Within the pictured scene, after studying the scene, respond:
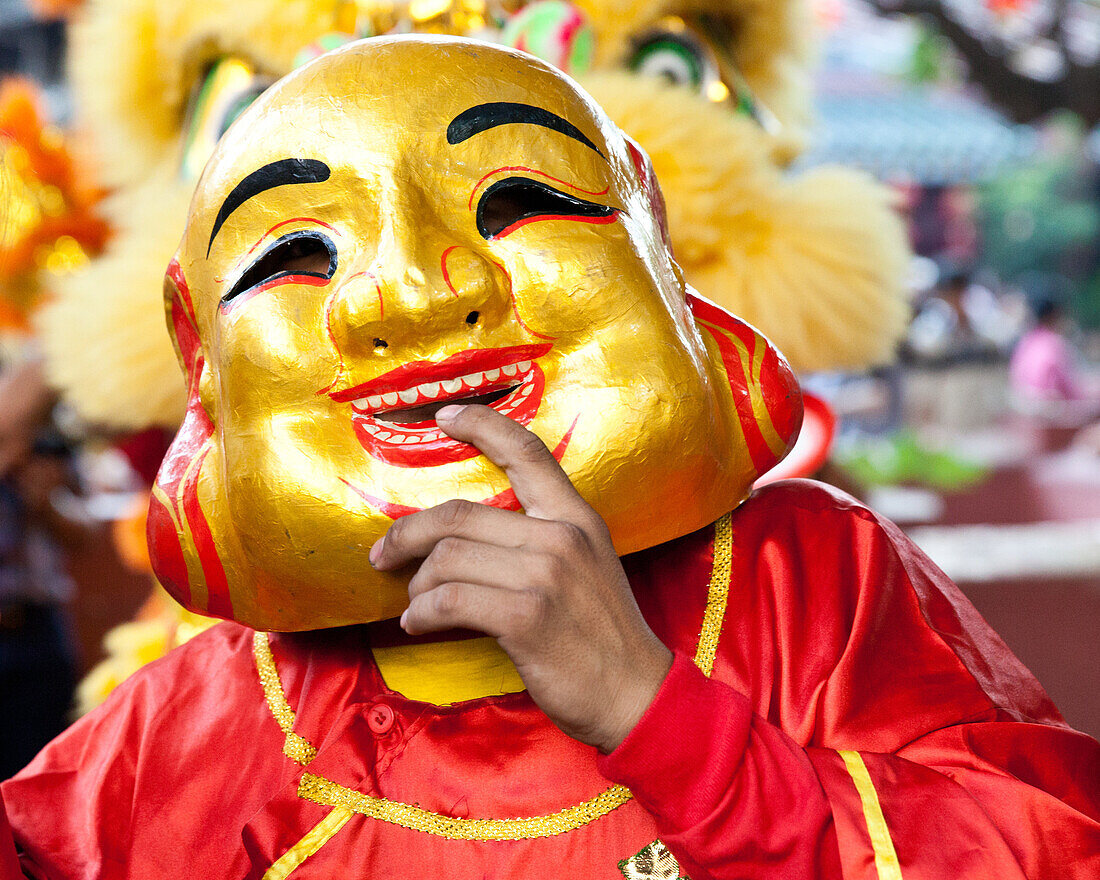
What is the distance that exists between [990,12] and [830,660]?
694cm

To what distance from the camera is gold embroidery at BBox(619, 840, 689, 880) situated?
937 mm

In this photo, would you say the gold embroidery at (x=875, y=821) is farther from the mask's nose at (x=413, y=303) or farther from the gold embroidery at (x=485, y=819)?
the mask's nose at (x=413, y=303)

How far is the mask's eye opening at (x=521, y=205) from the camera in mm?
→ 960

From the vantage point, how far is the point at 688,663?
0.88m

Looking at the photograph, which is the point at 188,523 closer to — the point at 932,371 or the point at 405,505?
the point at 405,505

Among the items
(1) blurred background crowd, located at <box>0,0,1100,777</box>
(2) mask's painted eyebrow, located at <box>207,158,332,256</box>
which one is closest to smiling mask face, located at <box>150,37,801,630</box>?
(2) mask's painted eyebrow, located at <box>207,158,332,256</box>

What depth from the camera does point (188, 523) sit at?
102 cm

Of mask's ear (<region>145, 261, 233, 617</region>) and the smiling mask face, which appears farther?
mask's ear (<region>145, 261, 233, 617</region>)

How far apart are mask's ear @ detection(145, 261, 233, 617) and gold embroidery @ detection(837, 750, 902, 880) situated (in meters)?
0.59

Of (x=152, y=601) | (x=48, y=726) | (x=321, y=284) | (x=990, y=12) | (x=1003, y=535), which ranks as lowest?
(x=1003, y=535)

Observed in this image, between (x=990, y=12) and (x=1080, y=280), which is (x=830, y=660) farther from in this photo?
(x=1080, y=280)

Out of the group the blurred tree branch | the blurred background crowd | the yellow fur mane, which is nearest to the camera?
the yellow fur mane

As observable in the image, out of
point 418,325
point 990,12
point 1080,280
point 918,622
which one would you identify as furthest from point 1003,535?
point 1080,280

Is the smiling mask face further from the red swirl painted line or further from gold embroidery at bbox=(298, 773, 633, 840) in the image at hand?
gold embroidery at bbox=(298, 773, 633, 840)
